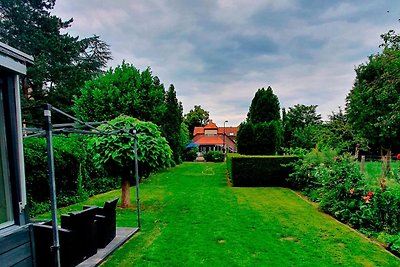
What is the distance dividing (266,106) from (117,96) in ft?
31.1

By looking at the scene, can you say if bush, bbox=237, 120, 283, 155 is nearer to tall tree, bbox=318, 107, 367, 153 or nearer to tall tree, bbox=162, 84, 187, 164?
tall tree, bbox=318, 107, 367, 153

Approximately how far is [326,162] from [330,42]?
5104 mm

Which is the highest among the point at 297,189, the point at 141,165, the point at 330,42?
the point at 330,42

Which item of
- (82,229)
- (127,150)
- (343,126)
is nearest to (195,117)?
(343,126)

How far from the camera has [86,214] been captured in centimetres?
421

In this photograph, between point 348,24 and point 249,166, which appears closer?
point 348,24

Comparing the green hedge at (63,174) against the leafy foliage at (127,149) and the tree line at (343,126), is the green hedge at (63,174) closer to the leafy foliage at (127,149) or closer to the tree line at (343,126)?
the leafy foliage at (127,149)

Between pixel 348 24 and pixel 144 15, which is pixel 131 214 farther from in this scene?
pixel 348 24

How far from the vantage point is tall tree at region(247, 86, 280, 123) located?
59.5ft

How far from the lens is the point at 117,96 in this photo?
47.2 feet

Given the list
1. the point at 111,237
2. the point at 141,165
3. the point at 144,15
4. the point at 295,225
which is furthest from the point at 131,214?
the point at 144,15

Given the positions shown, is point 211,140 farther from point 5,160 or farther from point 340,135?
point 5,160

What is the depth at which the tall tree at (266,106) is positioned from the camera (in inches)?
714

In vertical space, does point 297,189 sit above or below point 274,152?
below
